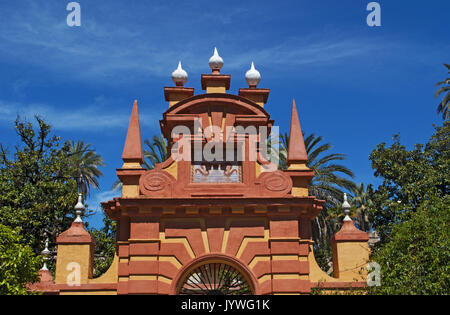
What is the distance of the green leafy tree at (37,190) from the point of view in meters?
25.6

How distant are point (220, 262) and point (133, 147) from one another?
15.3 feet

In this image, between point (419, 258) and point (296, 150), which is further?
point (296, 150)

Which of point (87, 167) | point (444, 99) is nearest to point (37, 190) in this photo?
point (87, 167)

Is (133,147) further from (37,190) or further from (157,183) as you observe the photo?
(37,190)

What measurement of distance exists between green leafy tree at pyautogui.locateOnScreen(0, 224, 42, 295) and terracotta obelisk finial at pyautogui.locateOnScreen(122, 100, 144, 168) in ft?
13.1

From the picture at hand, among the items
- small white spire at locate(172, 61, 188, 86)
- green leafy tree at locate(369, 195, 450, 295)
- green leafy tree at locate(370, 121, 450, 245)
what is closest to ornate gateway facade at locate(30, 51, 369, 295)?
green leafy tree at locate(369, 195, 450, 295)

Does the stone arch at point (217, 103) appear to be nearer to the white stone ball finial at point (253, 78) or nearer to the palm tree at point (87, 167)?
the white stone ball finial at point (253, 78)

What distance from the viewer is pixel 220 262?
16.3 meters

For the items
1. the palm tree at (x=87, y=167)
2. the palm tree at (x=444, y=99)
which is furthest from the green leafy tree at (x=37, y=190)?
the palm tree at (x=444, y=99)

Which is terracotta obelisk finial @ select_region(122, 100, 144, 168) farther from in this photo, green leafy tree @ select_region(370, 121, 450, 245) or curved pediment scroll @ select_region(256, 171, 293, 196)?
green leafy tree @ select_region(370, 121, 450, 245)

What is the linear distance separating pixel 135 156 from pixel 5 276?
17.2 feet
